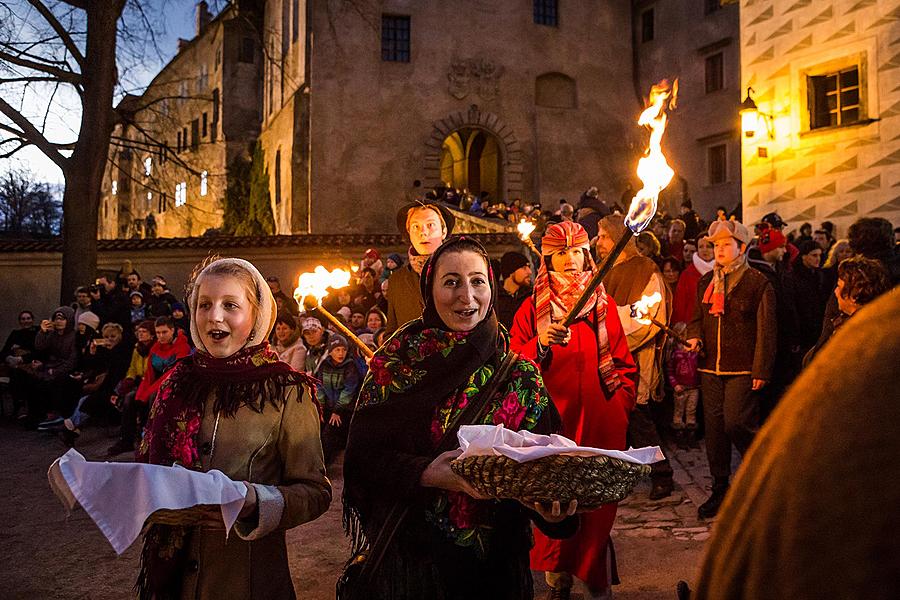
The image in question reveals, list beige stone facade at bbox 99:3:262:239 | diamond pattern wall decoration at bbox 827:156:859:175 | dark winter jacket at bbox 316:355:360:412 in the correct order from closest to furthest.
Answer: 1. dark winter jacket at bbox 316:355:360:412
2. diamond pattern wall decoration at bbox 827:156:859:175
3. beige stone facade at bbox 99:3:262:239

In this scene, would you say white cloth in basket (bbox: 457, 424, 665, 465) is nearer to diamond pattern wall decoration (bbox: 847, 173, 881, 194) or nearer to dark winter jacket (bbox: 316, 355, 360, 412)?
dark winter jacket (bbox: 316, 355, 360, 412)

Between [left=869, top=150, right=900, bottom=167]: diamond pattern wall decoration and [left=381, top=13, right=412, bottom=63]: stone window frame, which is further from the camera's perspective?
[left=381, top=13, right=412, bottom=63]: stone window frame

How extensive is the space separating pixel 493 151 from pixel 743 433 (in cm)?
2732

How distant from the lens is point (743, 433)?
5.84 meters

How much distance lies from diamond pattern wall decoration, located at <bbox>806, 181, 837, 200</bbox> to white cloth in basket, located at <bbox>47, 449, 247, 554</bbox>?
14.1 meters

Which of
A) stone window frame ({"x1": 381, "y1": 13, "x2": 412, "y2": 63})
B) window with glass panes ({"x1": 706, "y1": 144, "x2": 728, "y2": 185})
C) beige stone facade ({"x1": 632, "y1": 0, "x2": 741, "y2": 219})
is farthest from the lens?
stone window frame ({"x1": 381, "y1": 13, "x2": 412, "y2": 63})

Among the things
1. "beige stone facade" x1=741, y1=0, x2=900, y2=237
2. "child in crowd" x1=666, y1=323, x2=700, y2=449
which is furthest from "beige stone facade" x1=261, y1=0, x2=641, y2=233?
"child in crowd" x1=666, y1=323, x2=700, y2=449

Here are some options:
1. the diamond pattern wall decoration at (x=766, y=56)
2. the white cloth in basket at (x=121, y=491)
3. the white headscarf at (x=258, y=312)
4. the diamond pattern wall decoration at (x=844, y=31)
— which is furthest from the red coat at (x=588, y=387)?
the diamond pattern wall decoration at (x=766, y=56)

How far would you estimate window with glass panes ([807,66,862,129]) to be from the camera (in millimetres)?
13766

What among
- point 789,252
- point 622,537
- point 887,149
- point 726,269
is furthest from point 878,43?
point 622,537

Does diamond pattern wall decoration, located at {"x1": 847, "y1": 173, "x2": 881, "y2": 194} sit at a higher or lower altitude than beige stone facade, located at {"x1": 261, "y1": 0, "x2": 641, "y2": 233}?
lower

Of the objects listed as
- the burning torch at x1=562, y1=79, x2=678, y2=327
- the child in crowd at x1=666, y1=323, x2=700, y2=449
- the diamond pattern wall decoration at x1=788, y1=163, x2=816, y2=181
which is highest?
the diamond pattern wall decoration at x1=788, y1=163, x2=816, y2=181

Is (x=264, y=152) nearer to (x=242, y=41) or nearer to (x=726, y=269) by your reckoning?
(x=242, y=41)

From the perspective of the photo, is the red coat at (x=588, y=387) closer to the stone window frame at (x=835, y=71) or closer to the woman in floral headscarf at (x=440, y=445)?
the woman in floral headscarf at (x=440, y=445)
